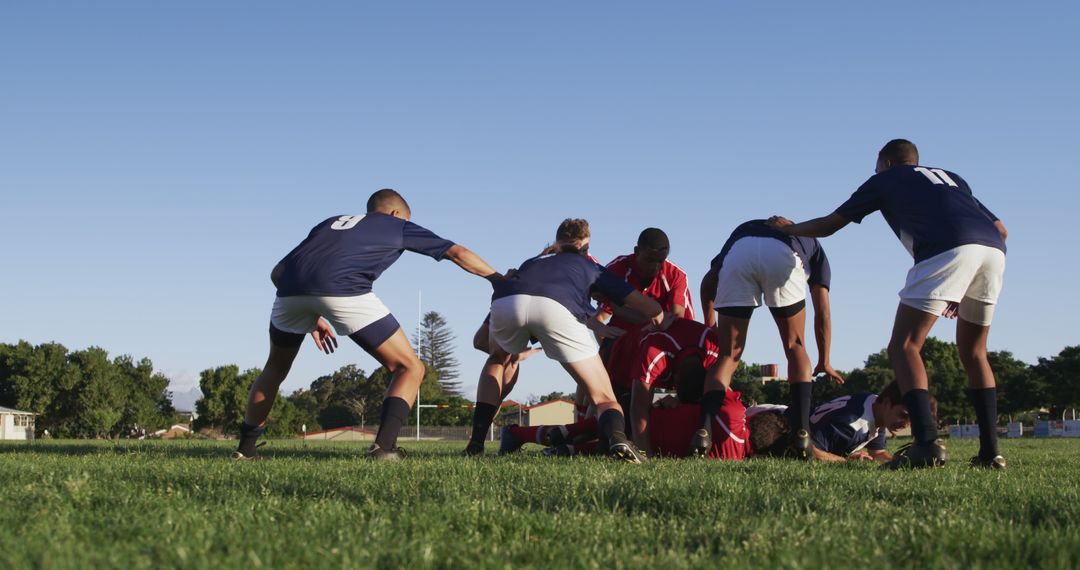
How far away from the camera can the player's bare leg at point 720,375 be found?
270 inches

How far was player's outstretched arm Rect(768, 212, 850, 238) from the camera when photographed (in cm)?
673

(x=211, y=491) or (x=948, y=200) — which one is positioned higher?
(x=948, y=200)

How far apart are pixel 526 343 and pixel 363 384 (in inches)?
4702

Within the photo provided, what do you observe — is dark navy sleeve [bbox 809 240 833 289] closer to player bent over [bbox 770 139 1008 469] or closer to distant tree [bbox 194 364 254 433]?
player bent over [bbox 770 139 1008 469]

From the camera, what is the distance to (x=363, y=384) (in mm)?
123188

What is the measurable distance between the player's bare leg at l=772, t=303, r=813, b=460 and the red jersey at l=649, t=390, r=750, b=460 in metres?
0.44

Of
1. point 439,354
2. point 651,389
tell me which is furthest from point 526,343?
point 439,354

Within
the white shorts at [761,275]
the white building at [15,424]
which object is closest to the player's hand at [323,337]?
the white shorts at [761,275]

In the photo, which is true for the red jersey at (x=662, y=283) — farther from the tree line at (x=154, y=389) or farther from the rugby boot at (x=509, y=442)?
the tree line at (x=154, y=389)

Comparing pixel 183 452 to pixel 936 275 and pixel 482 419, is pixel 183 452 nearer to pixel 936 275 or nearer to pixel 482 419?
pixel 482 419

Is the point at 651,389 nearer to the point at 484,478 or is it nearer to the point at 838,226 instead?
the point at 838,226

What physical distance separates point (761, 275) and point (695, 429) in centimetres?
140

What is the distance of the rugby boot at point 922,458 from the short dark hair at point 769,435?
5.73ft

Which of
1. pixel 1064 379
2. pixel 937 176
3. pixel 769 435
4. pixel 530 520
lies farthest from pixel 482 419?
pixel 1064 379
